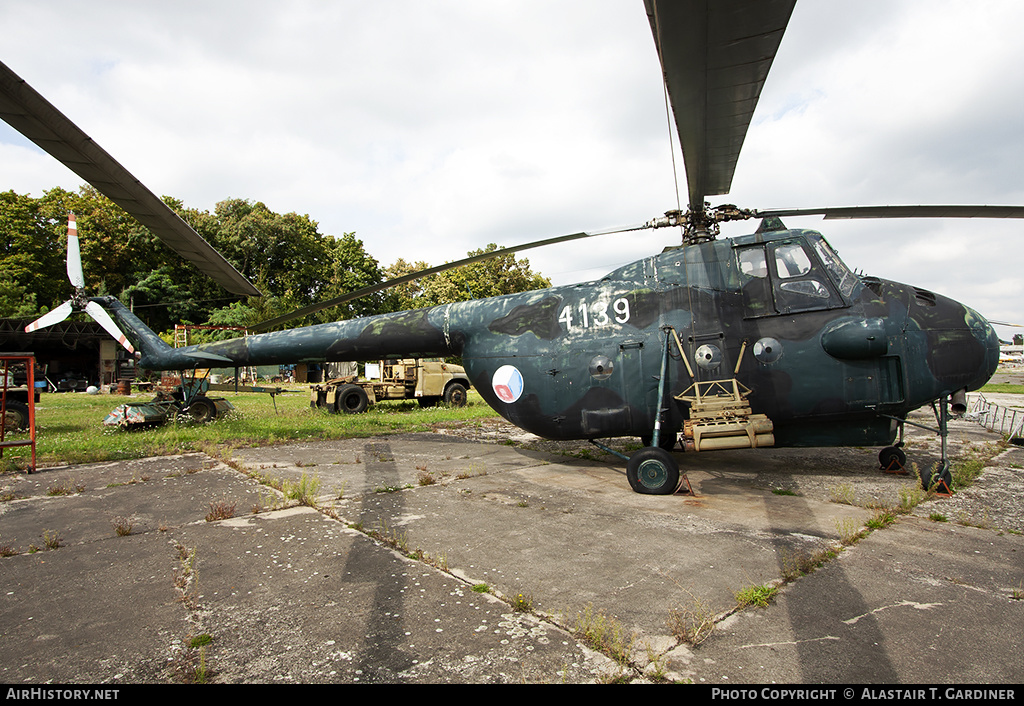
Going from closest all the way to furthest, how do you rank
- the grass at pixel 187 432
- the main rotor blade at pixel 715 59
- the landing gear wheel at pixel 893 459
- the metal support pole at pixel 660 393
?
the main rotor blade at pixel 715 59 < the metal support pole at pixel 660 393 < the landing gear wheel at pixel 893 459 < the grass at pixel 187 432

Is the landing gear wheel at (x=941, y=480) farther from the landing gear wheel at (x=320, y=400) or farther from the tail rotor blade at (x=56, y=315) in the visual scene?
the landing gear wheel at (x=320, y=400)

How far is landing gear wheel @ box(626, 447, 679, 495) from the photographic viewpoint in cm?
571

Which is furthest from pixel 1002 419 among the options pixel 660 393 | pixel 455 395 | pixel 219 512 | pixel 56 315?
pixel 56 315

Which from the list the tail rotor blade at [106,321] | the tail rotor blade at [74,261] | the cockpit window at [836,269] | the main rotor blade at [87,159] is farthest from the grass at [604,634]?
the tail rotor blade at [74,261]

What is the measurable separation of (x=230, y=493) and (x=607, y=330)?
4.87 m

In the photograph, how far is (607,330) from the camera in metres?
6.77

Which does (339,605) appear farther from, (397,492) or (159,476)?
(159,476)

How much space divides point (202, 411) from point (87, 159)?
332 inches

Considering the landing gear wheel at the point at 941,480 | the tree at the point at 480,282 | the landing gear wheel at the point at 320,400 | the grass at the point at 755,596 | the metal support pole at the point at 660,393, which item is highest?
the tree at the point at 480,282

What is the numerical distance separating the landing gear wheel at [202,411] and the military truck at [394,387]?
3898 mm

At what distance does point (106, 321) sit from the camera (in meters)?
10.4

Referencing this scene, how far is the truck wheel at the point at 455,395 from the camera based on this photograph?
712 inches

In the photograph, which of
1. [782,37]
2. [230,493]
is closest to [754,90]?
[782,37]

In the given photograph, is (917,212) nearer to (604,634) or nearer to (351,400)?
(604,634)
